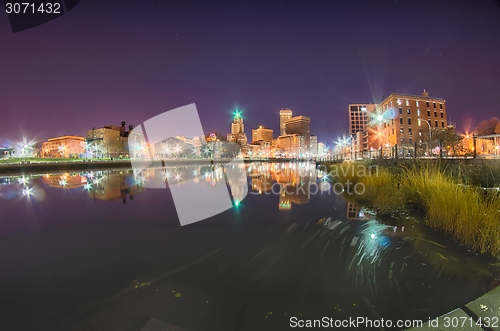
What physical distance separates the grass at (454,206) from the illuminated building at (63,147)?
123896 millimetres

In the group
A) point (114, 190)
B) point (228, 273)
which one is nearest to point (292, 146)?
point (114, 190)

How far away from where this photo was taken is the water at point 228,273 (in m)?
2.80

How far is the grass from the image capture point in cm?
438

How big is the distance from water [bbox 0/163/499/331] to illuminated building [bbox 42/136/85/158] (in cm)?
12157

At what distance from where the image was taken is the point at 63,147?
10506 centimetres

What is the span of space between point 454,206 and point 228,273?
16.1 feet

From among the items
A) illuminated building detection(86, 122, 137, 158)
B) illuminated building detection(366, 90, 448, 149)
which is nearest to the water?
illuminated building detection(366, 90, 448, 149)

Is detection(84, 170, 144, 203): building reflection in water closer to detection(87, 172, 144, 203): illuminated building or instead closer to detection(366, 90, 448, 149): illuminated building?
detection(87, 172, 144, 203): illuminated building

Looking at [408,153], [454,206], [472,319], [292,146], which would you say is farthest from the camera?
[292,146]

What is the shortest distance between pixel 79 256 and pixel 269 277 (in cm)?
350

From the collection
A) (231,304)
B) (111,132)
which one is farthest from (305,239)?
(111,132)

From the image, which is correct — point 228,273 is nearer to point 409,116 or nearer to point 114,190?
point 114,190

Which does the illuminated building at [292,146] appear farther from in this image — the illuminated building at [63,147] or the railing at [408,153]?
the railing at [408,153]

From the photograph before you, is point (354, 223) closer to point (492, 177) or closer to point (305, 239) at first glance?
point (305, 239)
